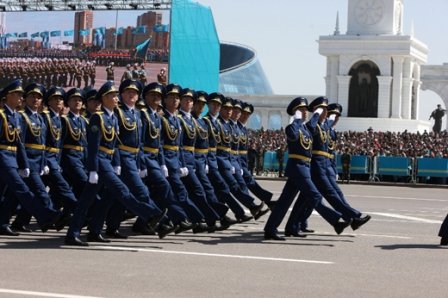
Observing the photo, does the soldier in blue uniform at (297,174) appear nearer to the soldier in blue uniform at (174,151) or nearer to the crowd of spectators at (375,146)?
the soldier in blue uniform at (174,151)

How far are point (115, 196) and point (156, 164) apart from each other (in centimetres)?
113

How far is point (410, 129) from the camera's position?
226 feet

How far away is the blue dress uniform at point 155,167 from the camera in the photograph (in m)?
13.2

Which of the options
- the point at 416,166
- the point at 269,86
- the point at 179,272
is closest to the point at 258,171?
the point at 416,166

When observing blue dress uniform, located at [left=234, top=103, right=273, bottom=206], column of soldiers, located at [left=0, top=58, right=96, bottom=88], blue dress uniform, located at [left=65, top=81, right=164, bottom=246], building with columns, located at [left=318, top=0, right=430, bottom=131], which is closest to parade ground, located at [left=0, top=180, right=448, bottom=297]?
blue dress uniform, located at [left=65, top=81, right=164, bottom=246]

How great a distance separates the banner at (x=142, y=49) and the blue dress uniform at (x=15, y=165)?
3174cm

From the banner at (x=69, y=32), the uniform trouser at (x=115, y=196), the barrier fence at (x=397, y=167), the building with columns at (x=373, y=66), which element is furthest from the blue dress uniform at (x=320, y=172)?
the building with columns at (x=373, y=66)

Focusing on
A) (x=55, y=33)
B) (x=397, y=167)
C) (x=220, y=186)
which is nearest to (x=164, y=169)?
(x=220, y=186)

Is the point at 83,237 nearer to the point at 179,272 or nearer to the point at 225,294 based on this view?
the point at 179,272

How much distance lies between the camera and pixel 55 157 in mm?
14000

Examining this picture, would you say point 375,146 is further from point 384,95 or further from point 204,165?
point 384,95

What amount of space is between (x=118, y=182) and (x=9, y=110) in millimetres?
1809

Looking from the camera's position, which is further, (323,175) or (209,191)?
A: (209,191)

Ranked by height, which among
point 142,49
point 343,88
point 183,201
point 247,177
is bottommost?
point 183,201
